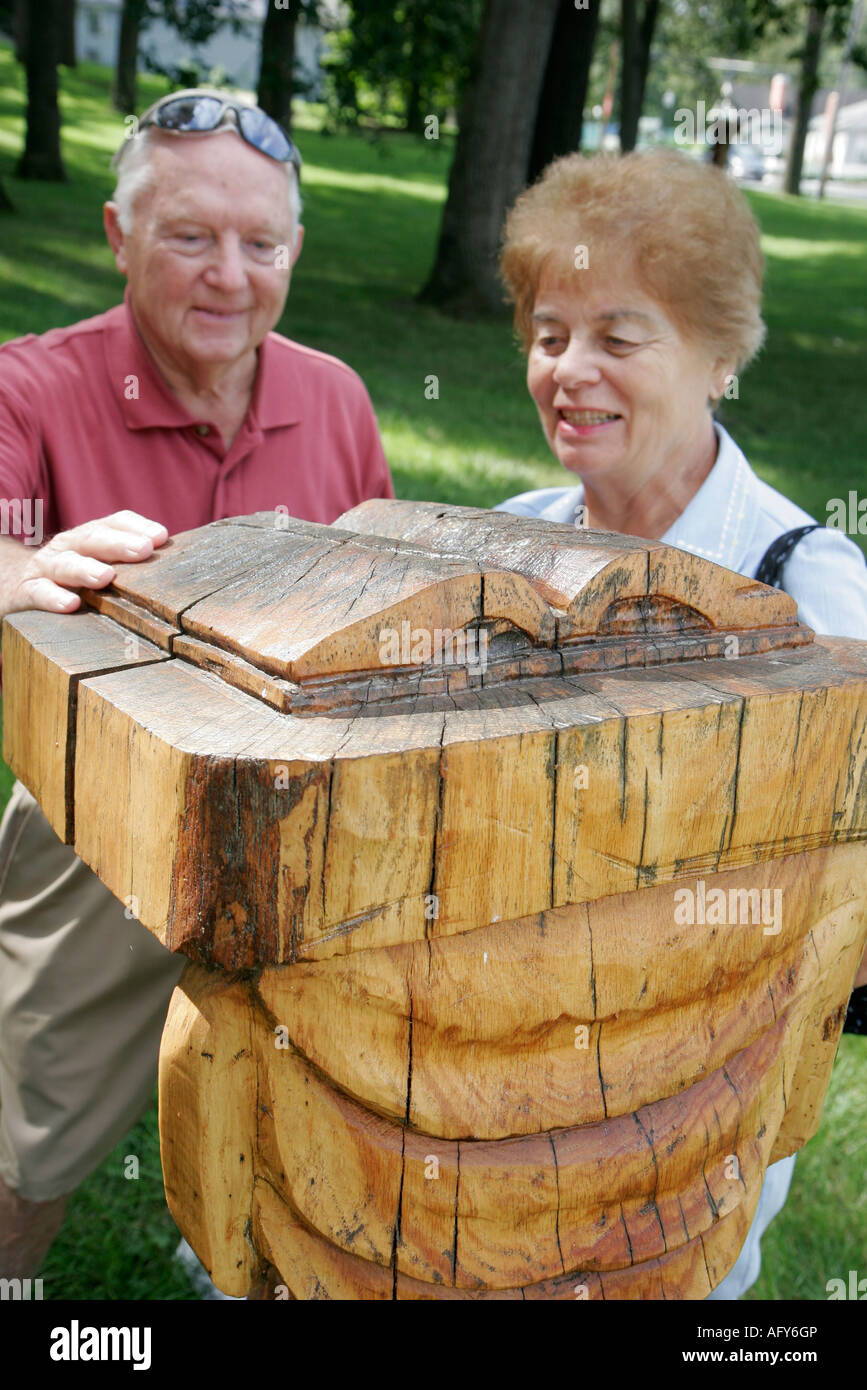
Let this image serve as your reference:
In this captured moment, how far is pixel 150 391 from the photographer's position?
246 centimetres

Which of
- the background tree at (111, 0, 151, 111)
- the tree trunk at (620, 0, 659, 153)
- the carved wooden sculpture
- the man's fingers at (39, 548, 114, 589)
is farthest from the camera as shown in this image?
the background tree at (111, 0, 151, 111)

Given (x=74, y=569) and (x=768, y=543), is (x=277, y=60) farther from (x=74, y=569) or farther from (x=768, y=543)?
(x=74, y=569)

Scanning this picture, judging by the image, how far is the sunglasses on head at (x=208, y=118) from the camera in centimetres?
239

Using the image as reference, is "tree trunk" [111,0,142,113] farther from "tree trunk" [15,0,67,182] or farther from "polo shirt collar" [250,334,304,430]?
"polo shirt collar" [250,334,304,430]

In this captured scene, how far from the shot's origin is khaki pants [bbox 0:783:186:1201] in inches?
89.4

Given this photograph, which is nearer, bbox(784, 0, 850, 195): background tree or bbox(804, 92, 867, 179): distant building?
bbox(784, 0, 850, 195): background tree

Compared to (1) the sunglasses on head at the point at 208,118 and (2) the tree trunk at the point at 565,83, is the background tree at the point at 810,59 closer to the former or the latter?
(2) the tree trunk at the point at 565,83

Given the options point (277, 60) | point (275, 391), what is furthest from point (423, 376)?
point (275, 391)

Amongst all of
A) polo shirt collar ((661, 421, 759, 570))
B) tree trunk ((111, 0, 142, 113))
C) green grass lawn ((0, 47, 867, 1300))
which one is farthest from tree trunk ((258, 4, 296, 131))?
tree trunk ((111, 0, 142, 113))

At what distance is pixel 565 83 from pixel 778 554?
1177 cm

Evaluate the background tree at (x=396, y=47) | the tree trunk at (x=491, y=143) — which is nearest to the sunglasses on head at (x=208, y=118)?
the tree trunk at (x=491, y=143)

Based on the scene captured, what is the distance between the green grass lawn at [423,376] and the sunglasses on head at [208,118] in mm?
2266

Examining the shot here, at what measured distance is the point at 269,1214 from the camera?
4.39 ft

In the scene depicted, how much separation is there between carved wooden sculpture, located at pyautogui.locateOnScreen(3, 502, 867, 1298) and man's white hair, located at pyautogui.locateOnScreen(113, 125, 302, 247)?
1298 millimetres
